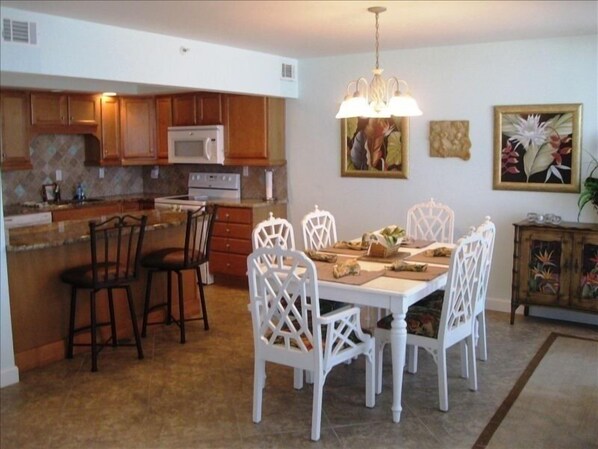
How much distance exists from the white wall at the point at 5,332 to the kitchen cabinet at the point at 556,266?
145 inches

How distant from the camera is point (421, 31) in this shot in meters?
4.63

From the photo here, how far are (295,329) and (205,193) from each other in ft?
13.5

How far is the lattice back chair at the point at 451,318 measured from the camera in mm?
3336

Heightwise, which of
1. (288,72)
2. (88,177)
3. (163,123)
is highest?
(288,72)

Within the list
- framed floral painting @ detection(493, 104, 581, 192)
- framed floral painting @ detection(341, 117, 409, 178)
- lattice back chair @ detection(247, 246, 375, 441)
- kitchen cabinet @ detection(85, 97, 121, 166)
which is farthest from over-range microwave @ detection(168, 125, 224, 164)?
lattice back chair @ detection(247, 246, 375, 441)

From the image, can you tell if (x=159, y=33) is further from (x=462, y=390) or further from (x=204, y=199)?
(x=462, y=390)

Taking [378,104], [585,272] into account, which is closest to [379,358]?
[378,104]

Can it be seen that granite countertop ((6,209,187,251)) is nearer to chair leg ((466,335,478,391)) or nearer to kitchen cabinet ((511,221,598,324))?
chair leg ((466,335,478,391))

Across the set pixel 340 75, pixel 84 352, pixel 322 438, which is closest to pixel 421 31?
pixel 340 75

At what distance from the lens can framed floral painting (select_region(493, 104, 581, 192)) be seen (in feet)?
16.2

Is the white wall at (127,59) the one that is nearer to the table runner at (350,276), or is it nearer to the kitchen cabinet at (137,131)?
the kitchen cabinet at (137,131)

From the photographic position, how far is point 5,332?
3846 millimetres

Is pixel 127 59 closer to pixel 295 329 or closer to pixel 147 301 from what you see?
pixel 147 301

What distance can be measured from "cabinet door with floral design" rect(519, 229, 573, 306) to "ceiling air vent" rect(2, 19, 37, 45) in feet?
12.3
